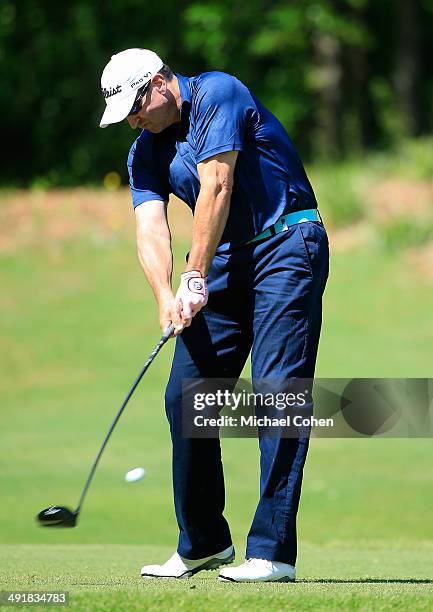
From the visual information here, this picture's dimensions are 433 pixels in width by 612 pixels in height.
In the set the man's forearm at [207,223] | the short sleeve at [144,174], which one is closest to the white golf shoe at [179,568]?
the man's forearm at [207,223]

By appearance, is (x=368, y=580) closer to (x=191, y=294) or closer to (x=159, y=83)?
(x=191, y=294)

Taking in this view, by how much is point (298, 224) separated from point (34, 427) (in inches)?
380

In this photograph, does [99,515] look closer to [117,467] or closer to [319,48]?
[117,467]

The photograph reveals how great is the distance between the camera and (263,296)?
5.06 m

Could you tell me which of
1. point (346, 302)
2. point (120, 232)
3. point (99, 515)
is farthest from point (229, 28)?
point (99, 515)

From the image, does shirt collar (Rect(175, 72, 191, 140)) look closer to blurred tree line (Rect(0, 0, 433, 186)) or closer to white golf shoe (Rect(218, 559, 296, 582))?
white golf shoe (Rect(218, 559, 296, 582))

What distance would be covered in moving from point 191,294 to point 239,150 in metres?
0.58

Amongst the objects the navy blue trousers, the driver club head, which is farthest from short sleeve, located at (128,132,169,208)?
the driver club head

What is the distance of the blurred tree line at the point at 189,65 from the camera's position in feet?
82.6

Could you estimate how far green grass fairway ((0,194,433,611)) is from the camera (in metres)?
4.91

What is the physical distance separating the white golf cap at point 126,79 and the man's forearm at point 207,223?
0.47m

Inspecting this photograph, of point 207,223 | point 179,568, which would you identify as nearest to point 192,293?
point 207,223

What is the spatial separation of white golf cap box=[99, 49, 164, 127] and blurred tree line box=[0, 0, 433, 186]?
19.3 meters

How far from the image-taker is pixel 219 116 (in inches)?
194
